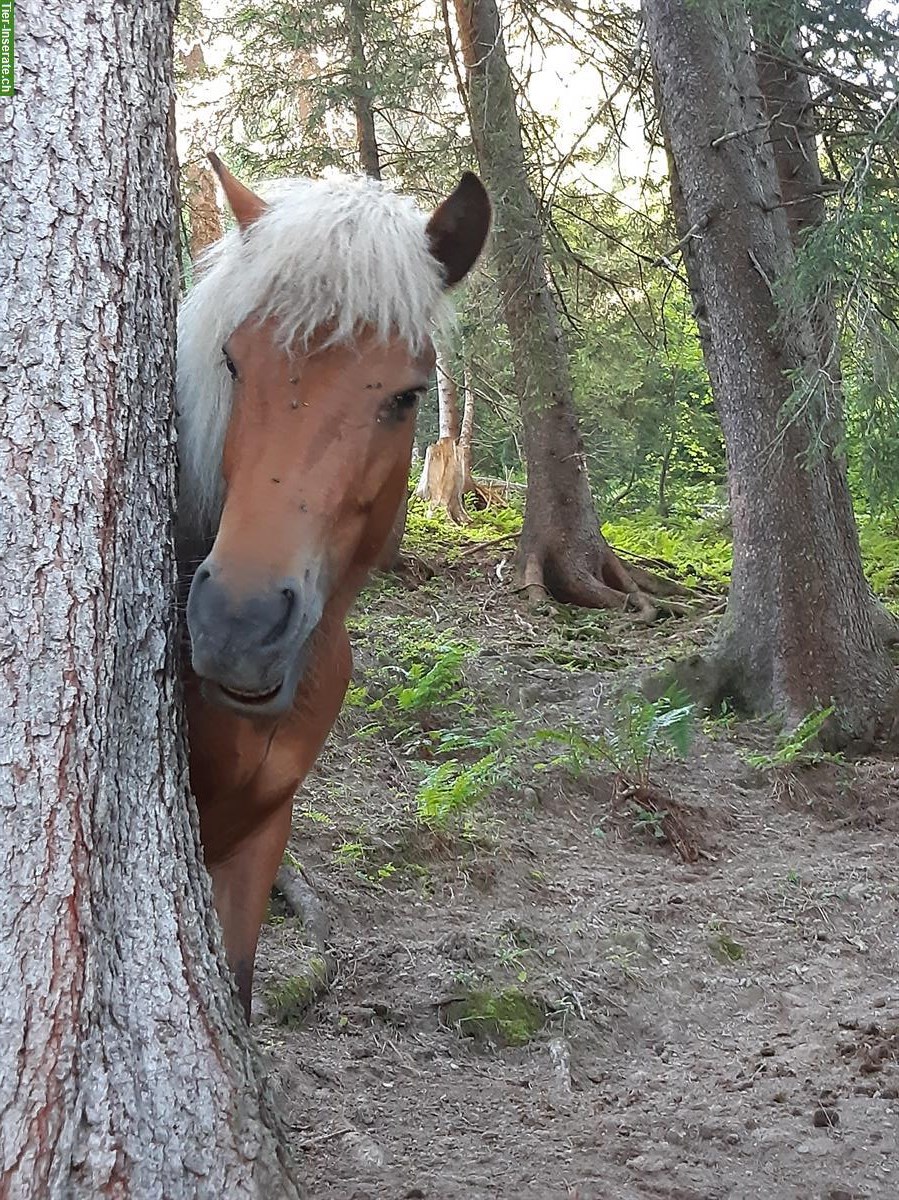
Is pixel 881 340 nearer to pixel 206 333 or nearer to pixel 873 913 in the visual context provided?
pixel 873 913

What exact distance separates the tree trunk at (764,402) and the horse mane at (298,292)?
408 centimetres

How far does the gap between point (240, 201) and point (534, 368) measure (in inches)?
264

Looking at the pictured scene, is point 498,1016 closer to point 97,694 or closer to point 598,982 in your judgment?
point 598,982

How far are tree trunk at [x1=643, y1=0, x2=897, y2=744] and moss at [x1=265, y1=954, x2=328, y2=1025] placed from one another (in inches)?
149

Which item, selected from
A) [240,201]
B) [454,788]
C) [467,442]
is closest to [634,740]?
[454,788]

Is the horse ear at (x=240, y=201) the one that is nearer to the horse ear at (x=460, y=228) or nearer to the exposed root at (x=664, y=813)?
the horse ear at (x=460, y=228)

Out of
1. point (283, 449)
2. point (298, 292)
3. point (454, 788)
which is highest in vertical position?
point (298, 292)

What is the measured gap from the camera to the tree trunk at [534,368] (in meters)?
8.92

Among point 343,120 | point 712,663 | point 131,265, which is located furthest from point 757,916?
point 343,120

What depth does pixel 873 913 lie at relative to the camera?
4.88 meters

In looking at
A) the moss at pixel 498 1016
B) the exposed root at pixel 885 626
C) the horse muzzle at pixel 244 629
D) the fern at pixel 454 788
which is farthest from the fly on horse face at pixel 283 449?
the exposed root at pixel 885 626

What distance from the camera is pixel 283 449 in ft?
8.29

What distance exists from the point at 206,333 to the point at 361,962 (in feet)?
8.67

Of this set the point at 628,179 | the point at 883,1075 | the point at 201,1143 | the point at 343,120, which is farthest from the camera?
the point at 343,120
